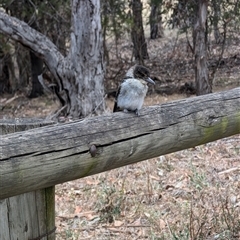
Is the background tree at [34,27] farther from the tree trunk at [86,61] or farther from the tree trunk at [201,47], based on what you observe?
the tree trunk at [201,47]

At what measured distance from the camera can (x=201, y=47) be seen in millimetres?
9633

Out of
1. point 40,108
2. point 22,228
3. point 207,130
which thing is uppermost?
point 207,130

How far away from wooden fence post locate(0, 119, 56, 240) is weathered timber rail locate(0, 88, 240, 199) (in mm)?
353

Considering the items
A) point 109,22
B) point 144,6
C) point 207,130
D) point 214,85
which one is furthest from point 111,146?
point 144,6

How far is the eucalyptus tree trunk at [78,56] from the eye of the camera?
8414mm

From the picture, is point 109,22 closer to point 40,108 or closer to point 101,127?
point 40,108

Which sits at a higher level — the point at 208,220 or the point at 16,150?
the point at 16,150

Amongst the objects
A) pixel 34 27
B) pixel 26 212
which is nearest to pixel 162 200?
pixel 26 212

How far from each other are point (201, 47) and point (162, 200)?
195 inches

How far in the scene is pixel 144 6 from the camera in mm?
13047

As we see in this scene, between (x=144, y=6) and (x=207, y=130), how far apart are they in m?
10.5

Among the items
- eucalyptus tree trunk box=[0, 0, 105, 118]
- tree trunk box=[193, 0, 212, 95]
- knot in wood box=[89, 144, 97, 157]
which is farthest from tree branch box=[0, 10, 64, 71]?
knot in wood box=[89, 144, 97, 157]

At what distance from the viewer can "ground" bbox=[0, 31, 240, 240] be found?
4234 millimetres

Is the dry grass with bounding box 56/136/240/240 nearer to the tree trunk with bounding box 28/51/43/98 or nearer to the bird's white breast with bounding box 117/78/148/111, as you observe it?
the bird's white breast with bounding box 117/78/148/111
